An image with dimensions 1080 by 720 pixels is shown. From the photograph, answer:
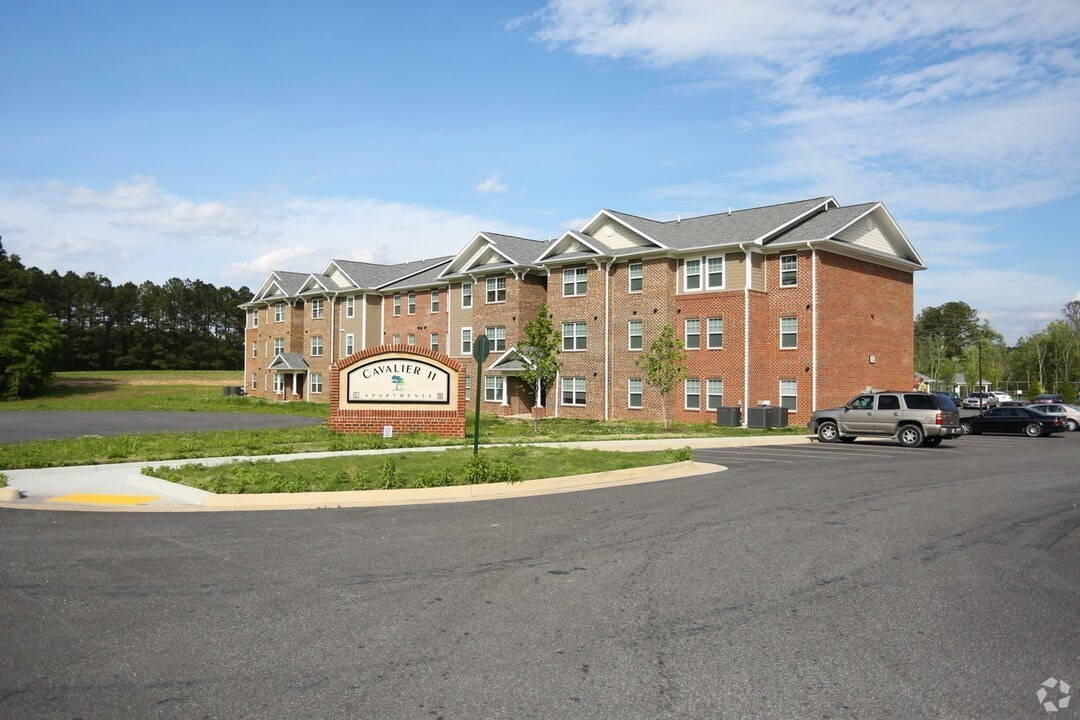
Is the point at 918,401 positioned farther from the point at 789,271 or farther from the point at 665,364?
the point at 665,364

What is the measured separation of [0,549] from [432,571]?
492 centimetres

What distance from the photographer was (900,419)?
2825 centimetres

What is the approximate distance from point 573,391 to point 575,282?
566cm

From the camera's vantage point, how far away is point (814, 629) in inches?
258

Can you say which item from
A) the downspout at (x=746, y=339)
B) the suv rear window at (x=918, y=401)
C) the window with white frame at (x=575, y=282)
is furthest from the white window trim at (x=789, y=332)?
the window with white frame at (x=575, y=282)

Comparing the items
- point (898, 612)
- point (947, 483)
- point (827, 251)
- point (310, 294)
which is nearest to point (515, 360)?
point (827, 251)

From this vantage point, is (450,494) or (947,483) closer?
(450,494)

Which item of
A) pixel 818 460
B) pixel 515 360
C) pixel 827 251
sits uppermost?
pixel 827 251

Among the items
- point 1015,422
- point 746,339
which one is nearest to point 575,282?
point 746,339

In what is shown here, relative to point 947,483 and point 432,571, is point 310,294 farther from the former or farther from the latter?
point 432,571

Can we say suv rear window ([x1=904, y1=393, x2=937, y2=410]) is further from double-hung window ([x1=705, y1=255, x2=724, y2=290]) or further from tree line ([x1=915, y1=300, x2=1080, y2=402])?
tree line ([x1=915, y1=300, x2=1080, y2=402])

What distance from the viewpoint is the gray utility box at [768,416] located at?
117 feet

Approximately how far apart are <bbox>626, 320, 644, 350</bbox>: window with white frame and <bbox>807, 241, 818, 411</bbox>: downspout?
324 inches

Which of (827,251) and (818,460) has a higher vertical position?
(827,251)
